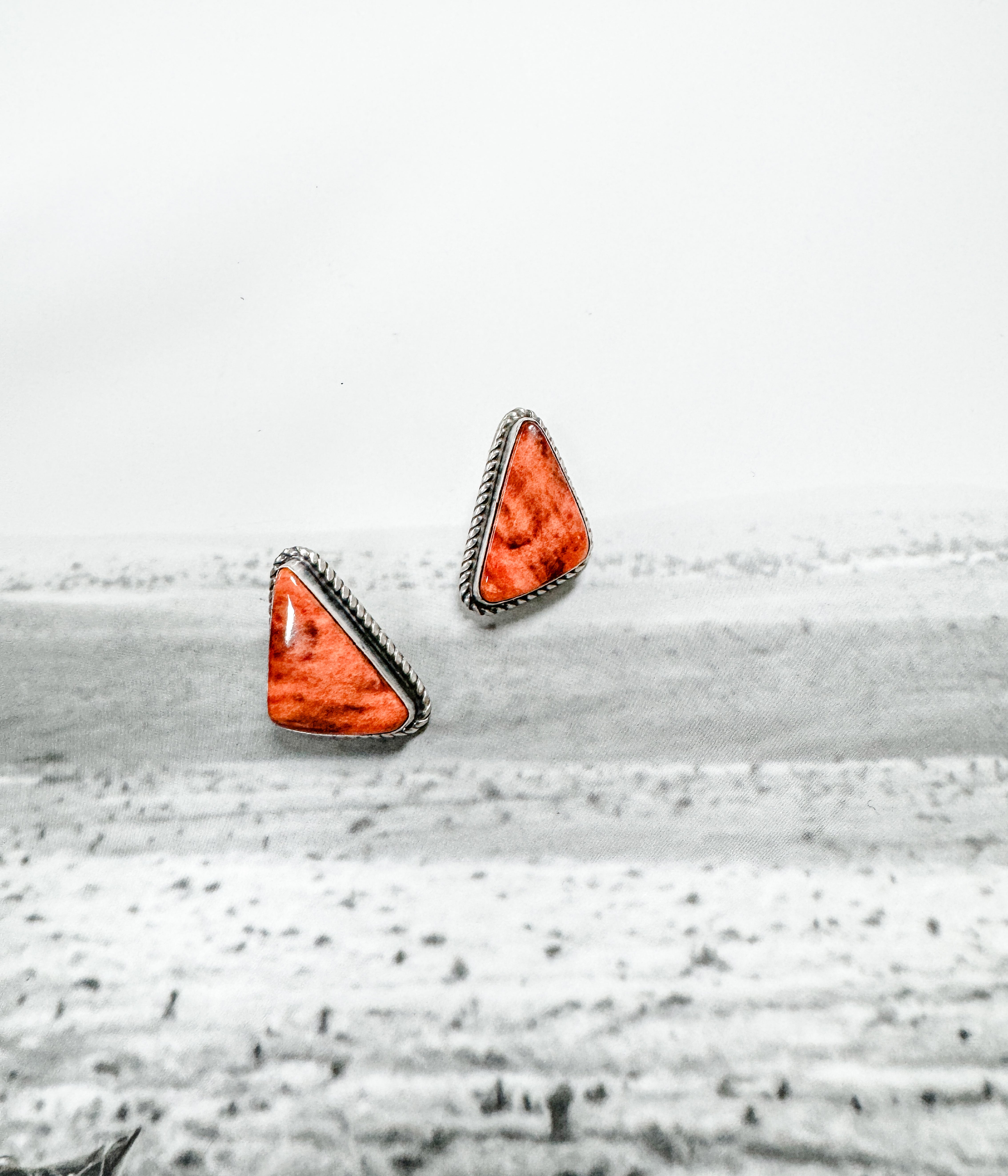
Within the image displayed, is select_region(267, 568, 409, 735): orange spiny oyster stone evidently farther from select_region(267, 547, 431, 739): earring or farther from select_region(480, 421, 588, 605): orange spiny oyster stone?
select_region(480, 421, 588, 605): orange spiny oyster stone

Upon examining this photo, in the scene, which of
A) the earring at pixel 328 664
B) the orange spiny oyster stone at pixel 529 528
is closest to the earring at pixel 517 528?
the orange spiny oyster stone at pixel 529 528

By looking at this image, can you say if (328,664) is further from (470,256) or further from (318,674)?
(470,256)

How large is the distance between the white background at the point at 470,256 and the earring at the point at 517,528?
2.1 inches

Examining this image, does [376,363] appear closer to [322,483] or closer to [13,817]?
[322,483]

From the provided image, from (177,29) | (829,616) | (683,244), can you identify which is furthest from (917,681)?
(177,29)

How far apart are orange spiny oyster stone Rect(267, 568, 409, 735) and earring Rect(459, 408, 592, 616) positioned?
0.13 metres

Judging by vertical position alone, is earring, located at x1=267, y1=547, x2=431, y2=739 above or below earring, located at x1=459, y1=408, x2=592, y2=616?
below

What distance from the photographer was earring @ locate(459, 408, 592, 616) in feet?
2.55

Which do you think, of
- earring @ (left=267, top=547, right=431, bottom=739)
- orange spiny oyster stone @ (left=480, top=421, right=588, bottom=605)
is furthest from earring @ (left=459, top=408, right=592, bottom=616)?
earring @ (left=267, top=547, right=431, bottom=739)

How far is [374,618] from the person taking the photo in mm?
802

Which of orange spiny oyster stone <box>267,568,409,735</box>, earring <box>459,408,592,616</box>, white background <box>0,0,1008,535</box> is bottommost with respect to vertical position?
orange spiny oyster stone <box>267,568,409,735</box>

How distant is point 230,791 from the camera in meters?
0.79

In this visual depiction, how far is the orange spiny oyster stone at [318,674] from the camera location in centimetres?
75

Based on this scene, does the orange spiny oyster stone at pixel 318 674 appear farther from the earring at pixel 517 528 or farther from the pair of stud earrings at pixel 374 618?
the earring at pixel 517 528
